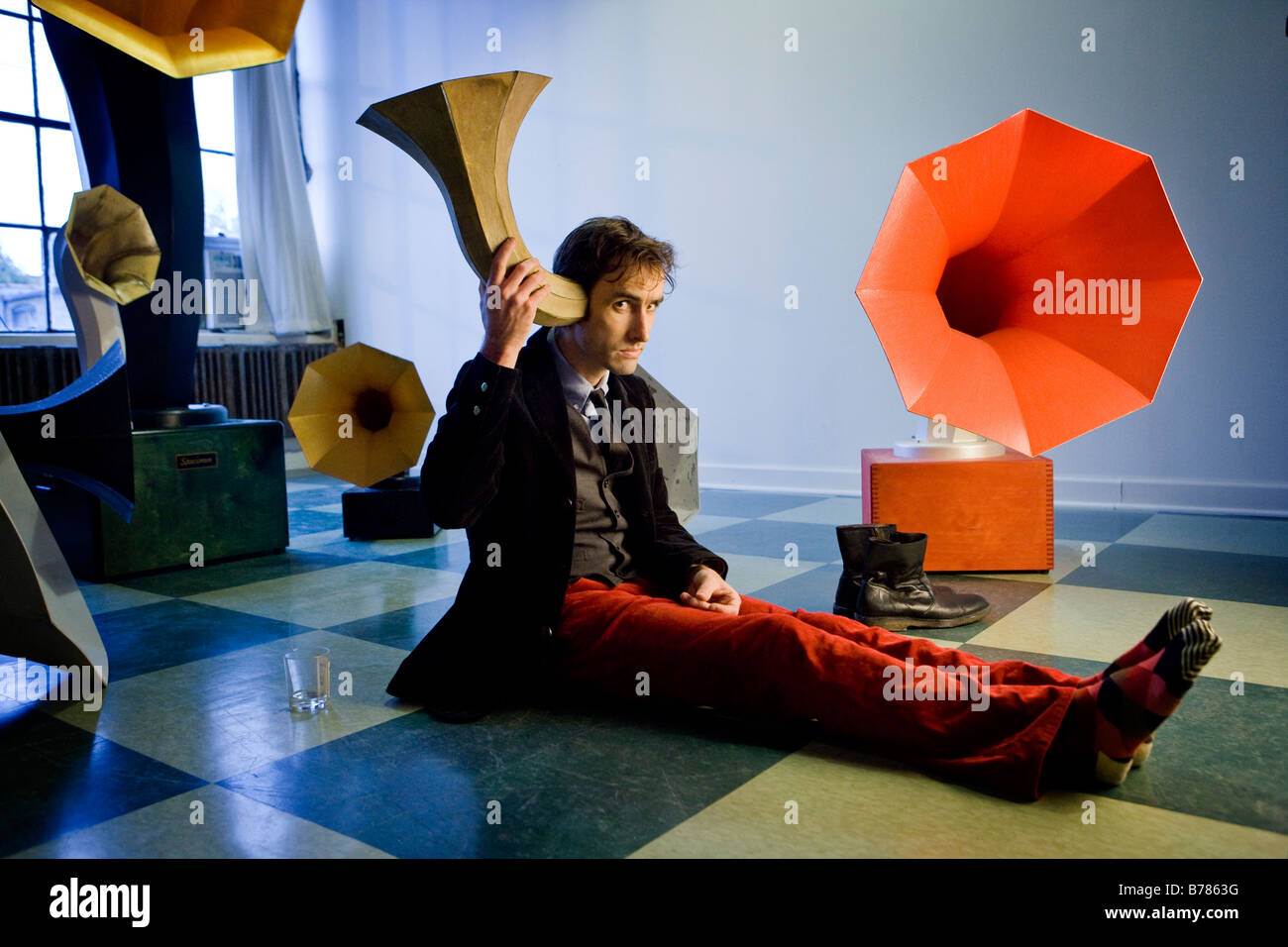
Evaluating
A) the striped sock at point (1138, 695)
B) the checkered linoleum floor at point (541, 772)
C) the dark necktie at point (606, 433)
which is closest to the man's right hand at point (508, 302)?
the dark necktie at point (606, 433)

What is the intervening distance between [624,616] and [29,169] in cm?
521

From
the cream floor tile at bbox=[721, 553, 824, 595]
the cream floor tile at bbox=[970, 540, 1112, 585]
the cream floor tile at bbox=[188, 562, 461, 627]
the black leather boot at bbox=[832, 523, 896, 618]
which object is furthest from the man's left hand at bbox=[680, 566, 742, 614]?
the cream floor tile at bbox=[970, 540, 1112, 585]

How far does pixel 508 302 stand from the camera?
1.58 m

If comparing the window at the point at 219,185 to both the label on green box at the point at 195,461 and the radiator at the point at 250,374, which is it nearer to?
the radiator at the point at 250,374

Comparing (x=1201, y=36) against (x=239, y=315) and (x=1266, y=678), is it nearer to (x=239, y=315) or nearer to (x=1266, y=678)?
(x=1266, y=678)

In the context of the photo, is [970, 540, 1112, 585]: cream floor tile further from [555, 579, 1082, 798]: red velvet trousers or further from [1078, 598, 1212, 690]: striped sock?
[1078, 598, 1212, 690]: striped sock

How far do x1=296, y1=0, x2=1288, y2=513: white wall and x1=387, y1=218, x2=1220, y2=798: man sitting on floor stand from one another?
294cm

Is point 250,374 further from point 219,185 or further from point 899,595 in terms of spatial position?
point 899,595

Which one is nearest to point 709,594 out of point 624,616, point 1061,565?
point 624,616

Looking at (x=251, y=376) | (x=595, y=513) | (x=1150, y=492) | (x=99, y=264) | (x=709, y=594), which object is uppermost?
(x=99, y=264)

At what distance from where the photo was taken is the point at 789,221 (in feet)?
16.1

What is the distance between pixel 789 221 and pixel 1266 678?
343 cm

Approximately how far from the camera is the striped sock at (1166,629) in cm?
126
